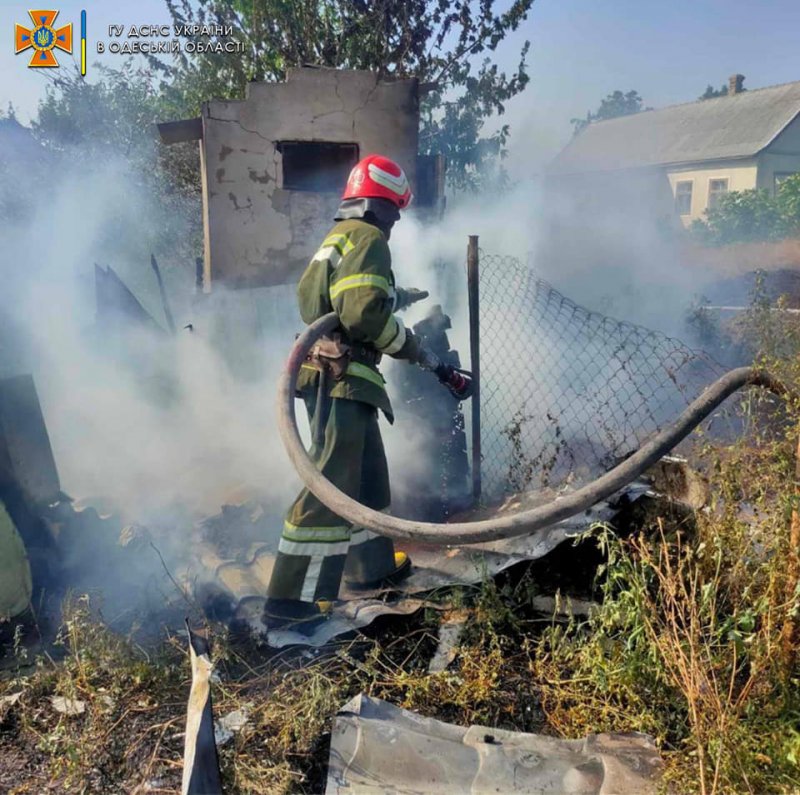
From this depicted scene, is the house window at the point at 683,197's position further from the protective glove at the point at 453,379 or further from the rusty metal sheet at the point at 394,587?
the rusty metal sheet at the point at 394,587

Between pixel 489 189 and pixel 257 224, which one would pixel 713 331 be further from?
pixel 489 189

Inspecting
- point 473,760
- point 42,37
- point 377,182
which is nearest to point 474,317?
point 377,182

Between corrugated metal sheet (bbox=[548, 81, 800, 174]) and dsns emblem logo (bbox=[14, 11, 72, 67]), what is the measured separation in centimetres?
2360

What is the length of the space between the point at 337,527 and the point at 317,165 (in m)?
5.22

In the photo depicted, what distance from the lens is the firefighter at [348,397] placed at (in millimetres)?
3381

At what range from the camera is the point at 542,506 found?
273 cm

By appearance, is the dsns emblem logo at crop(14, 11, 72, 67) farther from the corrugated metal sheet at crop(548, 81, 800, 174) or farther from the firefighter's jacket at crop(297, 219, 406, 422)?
the corrugated metal sheet at crop(548, 81, 800, 174)

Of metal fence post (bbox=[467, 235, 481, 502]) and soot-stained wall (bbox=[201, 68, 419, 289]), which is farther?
soot-stained wall (bbox=[201, 68, 419, 289])

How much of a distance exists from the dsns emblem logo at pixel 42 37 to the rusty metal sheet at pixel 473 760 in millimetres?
9713

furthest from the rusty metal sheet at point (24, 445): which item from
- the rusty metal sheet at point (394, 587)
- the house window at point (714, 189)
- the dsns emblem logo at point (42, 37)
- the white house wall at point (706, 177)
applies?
the house window at point (714, 189)

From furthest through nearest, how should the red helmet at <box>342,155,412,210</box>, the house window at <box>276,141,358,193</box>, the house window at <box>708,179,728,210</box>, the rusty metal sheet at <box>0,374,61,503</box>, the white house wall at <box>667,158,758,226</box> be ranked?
the house window at <box>708,179,728,210</box> < the white house wall at <box>667,158,758,226</box> < the house window at <box>276,141,358,193</box> < the rusty metal sheet at <box>0,374,61,503</box> < the red helmet at <box>342,155,412,210</box>

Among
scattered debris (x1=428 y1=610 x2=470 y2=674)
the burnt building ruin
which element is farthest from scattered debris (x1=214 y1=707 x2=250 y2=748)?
the burnt building ruin

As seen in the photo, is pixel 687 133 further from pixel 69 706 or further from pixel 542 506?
pixel 69 706

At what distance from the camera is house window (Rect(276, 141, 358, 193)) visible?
741 cm
